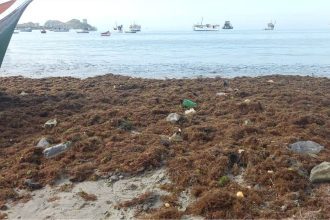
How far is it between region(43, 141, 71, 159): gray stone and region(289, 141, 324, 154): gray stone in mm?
5359

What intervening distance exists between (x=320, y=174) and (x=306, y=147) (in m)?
1.86

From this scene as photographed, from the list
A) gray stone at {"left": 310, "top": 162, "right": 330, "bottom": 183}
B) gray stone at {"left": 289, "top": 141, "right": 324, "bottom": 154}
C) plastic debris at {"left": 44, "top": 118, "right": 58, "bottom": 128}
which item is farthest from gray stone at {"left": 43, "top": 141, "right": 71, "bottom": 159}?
gray stone at {"left": 310, "top": 162, "right": 330, "bottom": 183}

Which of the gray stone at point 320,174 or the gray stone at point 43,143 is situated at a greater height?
the gray stone at point 320,174

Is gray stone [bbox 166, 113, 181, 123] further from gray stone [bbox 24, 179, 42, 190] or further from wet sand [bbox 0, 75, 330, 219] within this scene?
gray stone [bbox 24, 179, 42, 190]

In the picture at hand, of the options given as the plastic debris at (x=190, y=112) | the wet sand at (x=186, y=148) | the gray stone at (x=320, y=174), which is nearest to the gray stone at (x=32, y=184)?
the wet sand at (x=186, y=148)

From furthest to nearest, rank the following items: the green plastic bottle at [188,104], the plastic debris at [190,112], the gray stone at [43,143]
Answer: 1. the green plastic bottle at [188,104]
2. the plastic debris at [190,112]
3. the gray stone at [43,143]

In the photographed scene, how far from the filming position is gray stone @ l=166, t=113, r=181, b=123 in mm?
13061

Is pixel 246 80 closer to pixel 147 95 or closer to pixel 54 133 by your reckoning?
pixel 147 95

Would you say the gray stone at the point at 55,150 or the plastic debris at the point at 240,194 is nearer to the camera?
the plastic debris at the point at 240,194

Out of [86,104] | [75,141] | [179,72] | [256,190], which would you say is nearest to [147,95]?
[86,104]

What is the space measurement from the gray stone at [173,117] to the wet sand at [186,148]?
187 mm

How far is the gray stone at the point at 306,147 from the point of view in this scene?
9859 millimetres

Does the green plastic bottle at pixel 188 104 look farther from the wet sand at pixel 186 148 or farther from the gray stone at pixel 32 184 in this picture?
the gray stone at pixel 32 184

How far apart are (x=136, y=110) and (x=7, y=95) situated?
6357mm
